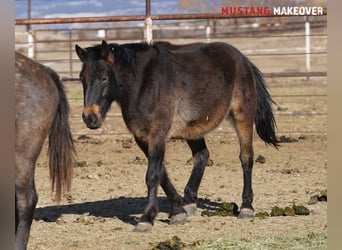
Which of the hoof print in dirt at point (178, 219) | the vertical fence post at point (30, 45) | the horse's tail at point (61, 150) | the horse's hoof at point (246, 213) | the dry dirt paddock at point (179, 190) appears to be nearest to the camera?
the horse's tail at point (61, 150)

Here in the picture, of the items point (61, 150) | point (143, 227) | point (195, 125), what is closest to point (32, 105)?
point (61, 150)

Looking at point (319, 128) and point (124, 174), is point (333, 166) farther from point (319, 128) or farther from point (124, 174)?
point (319, 128)

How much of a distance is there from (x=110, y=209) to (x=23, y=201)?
2.77 m

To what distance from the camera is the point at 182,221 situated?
248 inches

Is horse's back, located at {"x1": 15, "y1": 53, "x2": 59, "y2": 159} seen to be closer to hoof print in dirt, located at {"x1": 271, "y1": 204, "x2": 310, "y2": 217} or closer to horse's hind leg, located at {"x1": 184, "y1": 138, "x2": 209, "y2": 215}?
horse's hind leg, located at {"x1": 184, "y1": 138, "x2": 209, "y2": 215}

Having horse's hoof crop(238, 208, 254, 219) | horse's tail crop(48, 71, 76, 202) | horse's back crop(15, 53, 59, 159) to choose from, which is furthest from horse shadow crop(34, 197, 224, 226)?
horse's back crop(15, 53, 59, 159)

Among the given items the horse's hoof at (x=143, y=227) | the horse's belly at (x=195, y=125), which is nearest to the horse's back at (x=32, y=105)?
the horse's hoof at (x=143, y=227)

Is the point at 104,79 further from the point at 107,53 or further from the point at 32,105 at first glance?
the point at 32,105

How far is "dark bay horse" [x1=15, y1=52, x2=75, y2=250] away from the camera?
419cm

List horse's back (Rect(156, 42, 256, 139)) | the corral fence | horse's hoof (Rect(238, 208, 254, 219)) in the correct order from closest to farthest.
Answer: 1. horse's hoof (Rect(238, 208, 254, 219))
2. horse's back (Rect(156, 42, 256, 139))
3. the corral fence

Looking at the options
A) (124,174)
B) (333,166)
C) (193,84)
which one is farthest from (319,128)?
Answer: (333,166)

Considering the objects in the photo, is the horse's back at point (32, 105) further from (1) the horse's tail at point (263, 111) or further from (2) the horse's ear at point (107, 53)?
(1) the horse's tail at point (263, 111)

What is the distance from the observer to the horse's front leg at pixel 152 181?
5.97 meters

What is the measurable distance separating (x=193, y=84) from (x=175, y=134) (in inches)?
19.8
